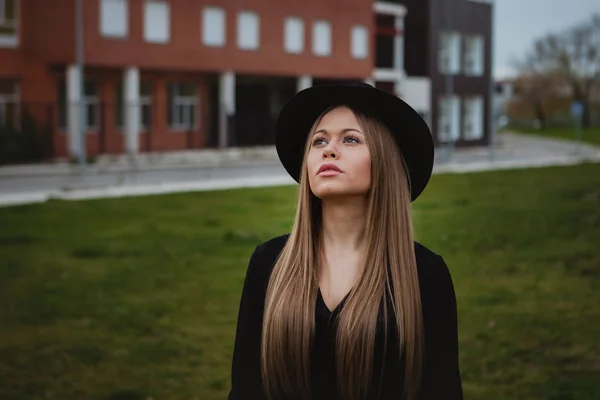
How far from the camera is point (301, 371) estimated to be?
2623 mm

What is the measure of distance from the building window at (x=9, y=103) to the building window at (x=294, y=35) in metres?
11.8

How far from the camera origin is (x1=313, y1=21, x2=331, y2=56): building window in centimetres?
4056

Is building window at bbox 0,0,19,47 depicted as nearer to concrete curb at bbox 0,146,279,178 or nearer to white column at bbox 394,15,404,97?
concrete curb at bbox 0,146,279,178

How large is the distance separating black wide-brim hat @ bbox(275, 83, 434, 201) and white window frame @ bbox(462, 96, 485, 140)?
49223 mm

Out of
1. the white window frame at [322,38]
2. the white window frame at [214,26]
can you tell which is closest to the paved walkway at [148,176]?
the white window frame at [214,26]

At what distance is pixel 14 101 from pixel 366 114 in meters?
28.9

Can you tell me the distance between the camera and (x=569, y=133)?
66062mm

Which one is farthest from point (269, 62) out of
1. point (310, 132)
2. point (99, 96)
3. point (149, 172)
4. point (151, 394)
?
point (310, 132)

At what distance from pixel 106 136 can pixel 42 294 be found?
24.4 m

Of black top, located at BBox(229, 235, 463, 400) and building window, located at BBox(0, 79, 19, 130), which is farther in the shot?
building window, located at BBox(0, 79, 19, 130)

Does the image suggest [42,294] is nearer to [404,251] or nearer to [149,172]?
[404,251]

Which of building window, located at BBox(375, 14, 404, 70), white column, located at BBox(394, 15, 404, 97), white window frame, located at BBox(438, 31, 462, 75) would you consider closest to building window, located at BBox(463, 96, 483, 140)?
white window frame, located at BBox(438, 31, 462, 75)

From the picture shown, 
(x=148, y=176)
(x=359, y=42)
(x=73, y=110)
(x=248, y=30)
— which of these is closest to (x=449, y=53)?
(x=359, y=42)

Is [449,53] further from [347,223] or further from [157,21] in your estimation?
[347,223]
